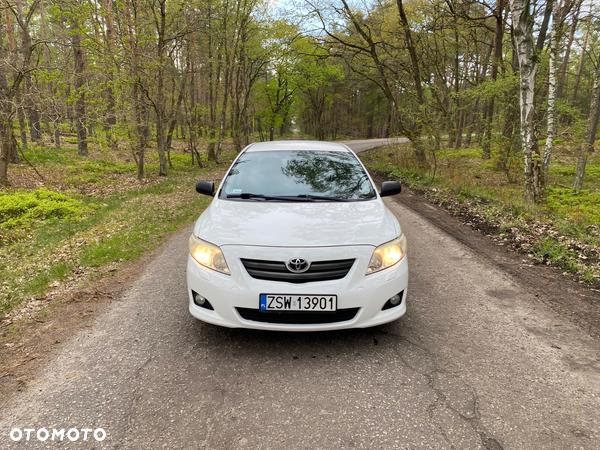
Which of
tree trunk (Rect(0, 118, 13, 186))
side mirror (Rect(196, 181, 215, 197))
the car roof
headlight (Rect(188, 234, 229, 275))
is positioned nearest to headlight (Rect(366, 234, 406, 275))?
headlight (Rect(188, 234, 229, 275))

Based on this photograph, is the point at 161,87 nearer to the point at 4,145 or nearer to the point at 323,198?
the point at 4,145

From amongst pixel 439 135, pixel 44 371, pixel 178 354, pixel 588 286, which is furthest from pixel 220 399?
pixel 439 135

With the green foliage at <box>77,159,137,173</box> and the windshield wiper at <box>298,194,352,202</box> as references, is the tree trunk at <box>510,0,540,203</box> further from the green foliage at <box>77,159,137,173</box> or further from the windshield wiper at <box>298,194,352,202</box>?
the green foliage at <box>77,159,137,173</box>

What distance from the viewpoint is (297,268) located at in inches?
103

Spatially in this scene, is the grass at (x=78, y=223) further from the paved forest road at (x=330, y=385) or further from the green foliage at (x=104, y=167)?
the paved forest road at (x=330, y=385)

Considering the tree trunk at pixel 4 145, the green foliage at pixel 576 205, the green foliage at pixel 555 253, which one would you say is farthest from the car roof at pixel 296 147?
the tree trunk at pixel 4 145

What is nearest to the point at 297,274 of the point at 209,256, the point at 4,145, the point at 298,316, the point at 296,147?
the point at 298,316

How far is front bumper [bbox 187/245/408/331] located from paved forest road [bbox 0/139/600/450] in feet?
1.12

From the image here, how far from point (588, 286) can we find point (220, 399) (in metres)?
4.51

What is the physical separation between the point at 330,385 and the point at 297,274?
0.86 metres

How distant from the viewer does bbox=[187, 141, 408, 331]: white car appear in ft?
8.61

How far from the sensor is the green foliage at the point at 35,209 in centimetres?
725

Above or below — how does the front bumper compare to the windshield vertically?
below

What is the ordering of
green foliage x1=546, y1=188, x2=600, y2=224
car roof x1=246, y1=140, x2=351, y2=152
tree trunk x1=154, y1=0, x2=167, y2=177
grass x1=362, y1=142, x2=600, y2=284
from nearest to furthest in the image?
car roof x1=246, y1=140, x2=351, y2=152 → grass x1=362, y1=142, x2=600, y2=284 → green foliage x1=546, y1=188, x2=600, y2=224 → tree trunk x1=154, y1=0, x2=167, y2=177
